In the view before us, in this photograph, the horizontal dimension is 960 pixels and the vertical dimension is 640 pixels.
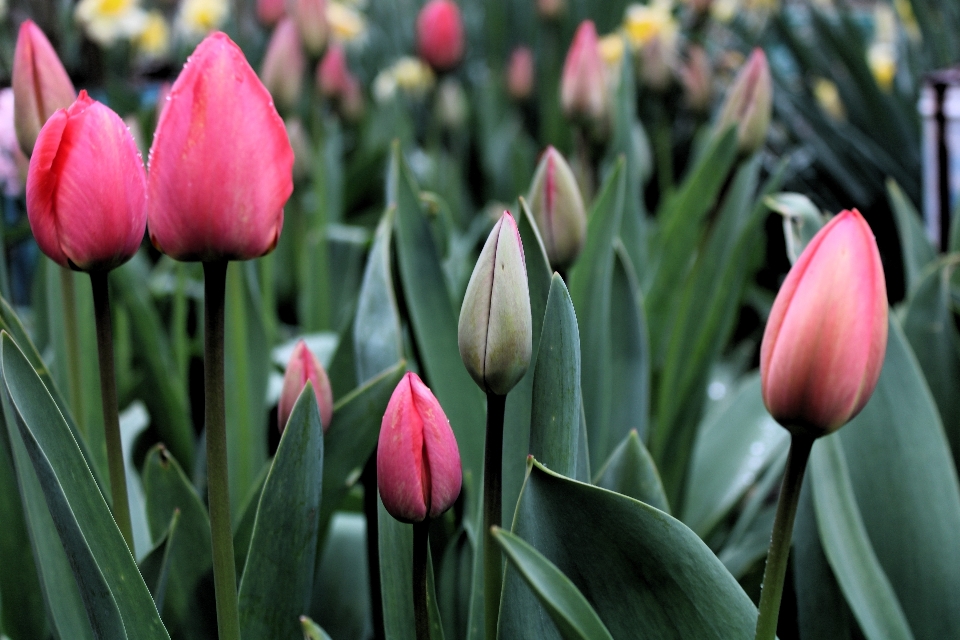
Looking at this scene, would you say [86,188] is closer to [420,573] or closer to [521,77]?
[420,573]

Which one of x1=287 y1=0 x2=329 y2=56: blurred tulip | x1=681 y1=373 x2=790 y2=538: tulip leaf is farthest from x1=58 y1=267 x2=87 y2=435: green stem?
x1=287 y1=0 x2=329 y2=56: blurred tulip

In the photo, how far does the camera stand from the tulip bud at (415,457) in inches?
13.9

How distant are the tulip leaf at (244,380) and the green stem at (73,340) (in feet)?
0.45

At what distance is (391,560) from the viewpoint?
46cm

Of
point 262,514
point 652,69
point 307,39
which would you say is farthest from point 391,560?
point 652,69

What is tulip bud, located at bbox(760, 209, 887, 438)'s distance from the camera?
0.30 m

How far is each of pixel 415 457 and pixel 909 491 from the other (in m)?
0.38

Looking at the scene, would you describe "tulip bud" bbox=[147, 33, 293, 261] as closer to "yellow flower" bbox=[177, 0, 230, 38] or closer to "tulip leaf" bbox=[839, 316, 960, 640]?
"tulip leaf" bbox=[839, 316, 960, 640]

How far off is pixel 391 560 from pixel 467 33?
237cm

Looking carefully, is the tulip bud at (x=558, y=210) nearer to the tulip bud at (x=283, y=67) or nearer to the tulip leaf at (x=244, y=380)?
the tulip leaf at (x=244, y=380)

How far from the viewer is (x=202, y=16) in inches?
68.9

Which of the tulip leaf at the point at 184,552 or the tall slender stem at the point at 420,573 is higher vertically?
the tall slender stem at the point at 420,573

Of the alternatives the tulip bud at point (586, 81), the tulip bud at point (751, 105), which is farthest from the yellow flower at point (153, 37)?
the tulip bud at point (751, 105)

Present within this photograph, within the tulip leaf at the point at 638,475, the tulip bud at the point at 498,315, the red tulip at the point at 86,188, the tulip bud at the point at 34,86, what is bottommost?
the tulip leaf at the point at 638,475
